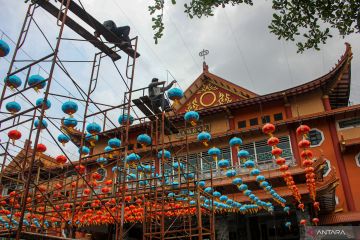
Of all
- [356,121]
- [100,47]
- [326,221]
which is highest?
[356,121]

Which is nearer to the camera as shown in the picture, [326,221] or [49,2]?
[49,2]

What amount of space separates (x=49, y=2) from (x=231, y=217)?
1534 cm

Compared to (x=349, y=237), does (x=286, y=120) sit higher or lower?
higher

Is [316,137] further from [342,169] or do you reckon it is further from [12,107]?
[12,107]

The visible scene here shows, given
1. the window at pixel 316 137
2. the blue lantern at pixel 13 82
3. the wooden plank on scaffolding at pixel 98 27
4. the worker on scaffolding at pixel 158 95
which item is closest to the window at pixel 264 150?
the window at pixel 316 137

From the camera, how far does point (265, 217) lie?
1988cm

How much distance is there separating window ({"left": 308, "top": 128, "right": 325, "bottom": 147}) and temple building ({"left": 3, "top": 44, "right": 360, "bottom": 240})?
6 centimetres

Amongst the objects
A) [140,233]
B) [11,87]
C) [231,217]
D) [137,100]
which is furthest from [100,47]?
[140,233]

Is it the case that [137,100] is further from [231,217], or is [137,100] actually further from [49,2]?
[231,217]

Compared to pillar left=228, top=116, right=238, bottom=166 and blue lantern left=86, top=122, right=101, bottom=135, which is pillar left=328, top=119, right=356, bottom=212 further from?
blue lantern left=86, top=122, right=101, bottom=135

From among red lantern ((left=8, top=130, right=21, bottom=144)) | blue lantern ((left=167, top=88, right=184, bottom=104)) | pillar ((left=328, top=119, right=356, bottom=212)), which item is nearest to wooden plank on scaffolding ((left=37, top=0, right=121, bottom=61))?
blue lantern ((left=167, top=88, right=184, bottom=104))

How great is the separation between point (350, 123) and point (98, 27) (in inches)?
638

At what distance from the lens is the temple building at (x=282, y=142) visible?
55.2 feet

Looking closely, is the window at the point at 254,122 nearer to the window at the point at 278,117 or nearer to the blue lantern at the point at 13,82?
the window at the point at 278,117
